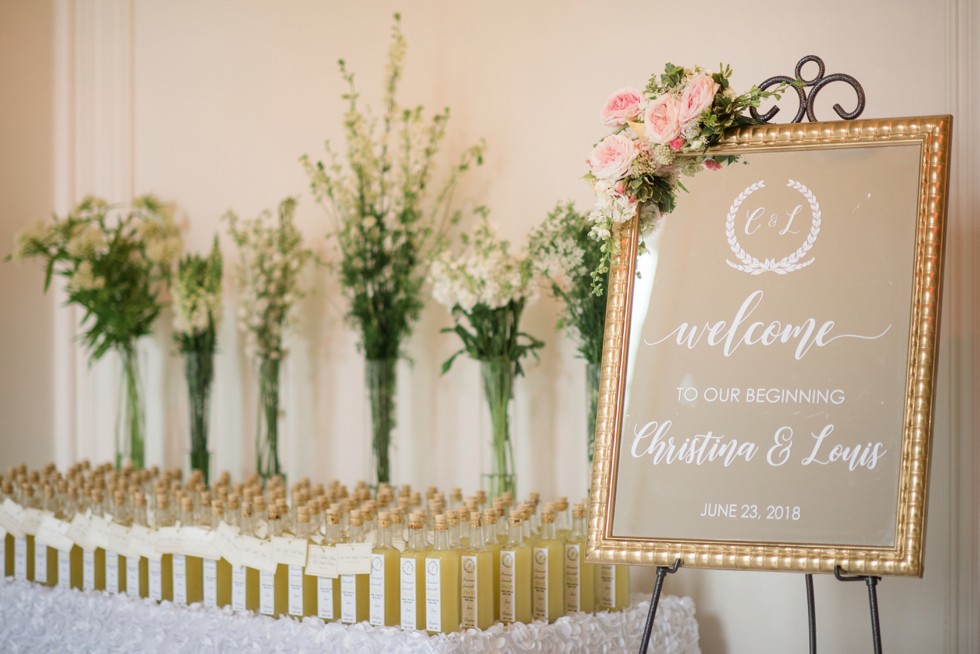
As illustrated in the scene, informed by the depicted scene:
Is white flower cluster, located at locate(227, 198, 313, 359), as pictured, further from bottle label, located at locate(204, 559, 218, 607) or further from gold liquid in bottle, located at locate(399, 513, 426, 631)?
gold liquid in bottle, located at locate(399, 513, 426, 631)

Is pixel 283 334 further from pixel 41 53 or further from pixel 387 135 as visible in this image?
pixel 41 53

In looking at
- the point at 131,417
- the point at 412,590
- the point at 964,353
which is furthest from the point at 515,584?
the point at 131,417

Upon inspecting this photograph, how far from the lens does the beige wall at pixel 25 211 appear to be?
12.4ft

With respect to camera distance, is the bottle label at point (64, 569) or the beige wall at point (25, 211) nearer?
the bottle label at point (64, 569)

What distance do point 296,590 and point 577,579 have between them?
0.66 m

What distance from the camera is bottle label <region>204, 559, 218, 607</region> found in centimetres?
241

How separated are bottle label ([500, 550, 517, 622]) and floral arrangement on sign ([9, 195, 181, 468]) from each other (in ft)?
5.92

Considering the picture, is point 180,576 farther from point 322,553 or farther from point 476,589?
point 476,589

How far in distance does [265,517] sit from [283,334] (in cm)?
94

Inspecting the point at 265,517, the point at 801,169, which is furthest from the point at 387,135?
the point at 801,169

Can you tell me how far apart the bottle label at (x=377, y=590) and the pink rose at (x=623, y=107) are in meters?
1.09

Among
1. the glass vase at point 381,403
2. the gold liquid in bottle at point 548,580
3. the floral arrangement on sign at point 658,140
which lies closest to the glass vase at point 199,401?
the glass vase at point 381,403

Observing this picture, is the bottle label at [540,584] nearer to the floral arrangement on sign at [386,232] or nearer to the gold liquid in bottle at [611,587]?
the gold liquid in bottle at [611,587]

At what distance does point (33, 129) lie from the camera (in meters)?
3.88
